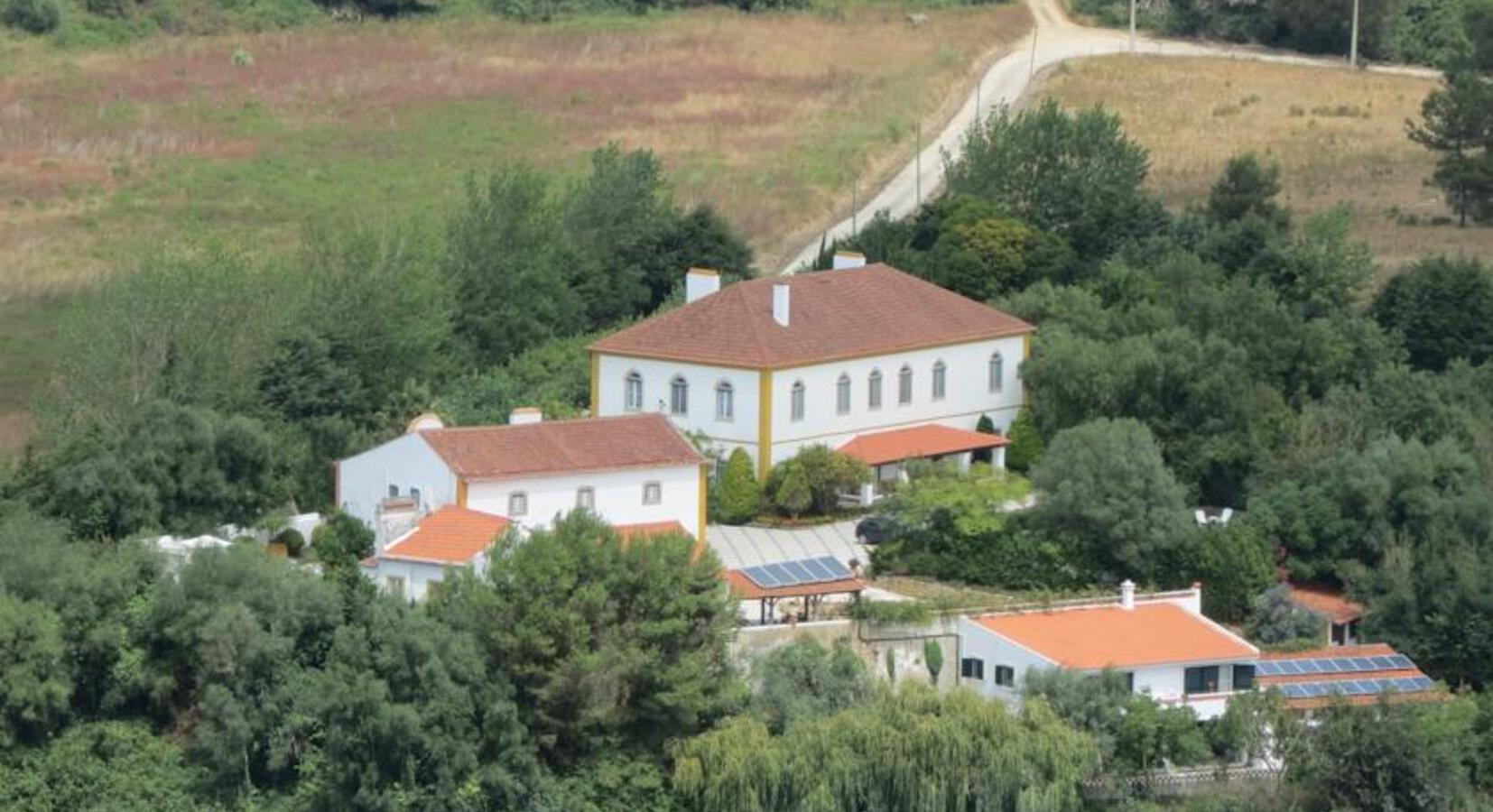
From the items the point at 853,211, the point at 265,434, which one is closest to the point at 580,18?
the point at 853,211

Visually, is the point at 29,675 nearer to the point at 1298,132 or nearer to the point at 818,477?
the point at 818,477

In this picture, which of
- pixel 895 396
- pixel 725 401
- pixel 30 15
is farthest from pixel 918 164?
pixel 725 401

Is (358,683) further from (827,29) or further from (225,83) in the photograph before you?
(827,29)

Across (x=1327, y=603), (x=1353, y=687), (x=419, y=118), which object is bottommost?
(x=1353, y=687)

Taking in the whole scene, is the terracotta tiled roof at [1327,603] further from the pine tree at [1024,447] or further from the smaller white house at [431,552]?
the smaller white house at [431,552]

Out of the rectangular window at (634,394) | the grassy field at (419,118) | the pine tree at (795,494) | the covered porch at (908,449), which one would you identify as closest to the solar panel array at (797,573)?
the pine tree at (795,494)
